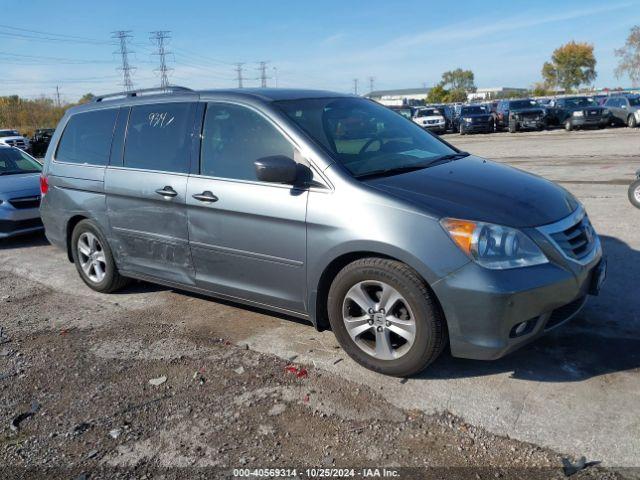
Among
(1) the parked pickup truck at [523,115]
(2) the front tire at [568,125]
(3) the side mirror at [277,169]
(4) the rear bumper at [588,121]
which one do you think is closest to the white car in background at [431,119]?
(1) the parked pickup truck at [523,115]

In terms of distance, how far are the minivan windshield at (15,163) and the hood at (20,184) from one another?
11.1 inches

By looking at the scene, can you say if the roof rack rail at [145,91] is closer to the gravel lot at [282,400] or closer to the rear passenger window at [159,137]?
the rear passenger window at [159,137]

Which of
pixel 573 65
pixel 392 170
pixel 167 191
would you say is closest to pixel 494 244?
pixel 392 170

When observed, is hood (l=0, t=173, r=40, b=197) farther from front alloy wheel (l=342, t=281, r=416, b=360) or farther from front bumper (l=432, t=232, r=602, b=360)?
front bumper (l=432, t=232, r=602, b=360)

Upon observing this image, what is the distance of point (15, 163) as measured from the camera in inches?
370

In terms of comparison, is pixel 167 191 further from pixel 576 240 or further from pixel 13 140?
pixel 13 140

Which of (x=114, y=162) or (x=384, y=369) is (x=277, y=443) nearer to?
(x=384, y=369)

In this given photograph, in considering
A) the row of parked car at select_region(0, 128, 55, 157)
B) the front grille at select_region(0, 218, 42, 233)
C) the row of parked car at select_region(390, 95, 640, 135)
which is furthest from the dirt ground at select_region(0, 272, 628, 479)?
the row of parked car at select_region(0, 128, 55, 157)

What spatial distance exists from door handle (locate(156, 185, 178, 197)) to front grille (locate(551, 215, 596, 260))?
9.19ft

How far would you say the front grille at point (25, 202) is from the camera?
8.23 meters

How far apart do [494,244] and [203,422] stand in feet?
6.38

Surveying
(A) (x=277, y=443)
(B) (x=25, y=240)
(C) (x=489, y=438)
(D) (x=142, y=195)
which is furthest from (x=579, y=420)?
(B) (x=25, y=240)

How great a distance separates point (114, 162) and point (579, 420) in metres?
4.22

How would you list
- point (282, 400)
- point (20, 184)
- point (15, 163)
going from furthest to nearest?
point (15, 163) < point (20, 184) < point (282, 400)
